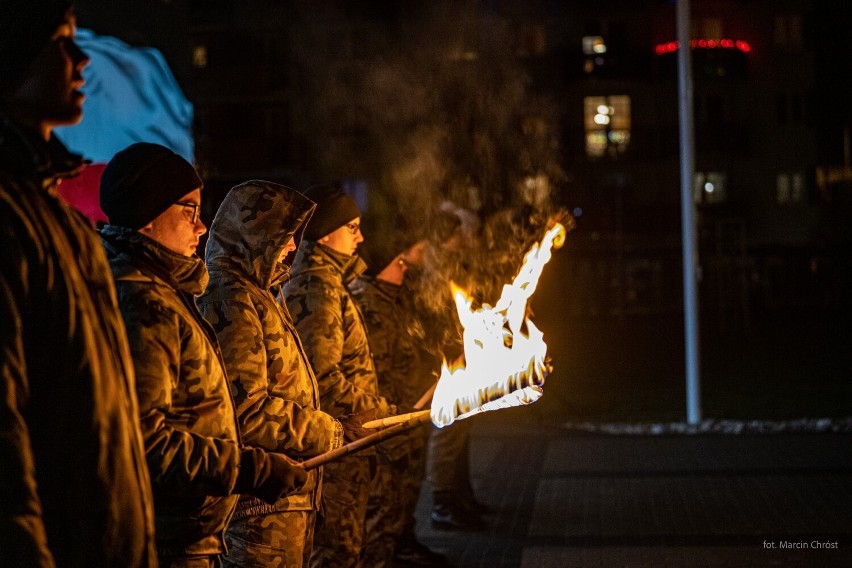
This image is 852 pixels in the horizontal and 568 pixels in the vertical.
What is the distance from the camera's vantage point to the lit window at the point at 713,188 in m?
50.7

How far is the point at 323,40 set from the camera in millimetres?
50469

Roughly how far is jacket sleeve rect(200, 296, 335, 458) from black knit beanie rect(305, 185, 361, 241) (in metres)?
1.65

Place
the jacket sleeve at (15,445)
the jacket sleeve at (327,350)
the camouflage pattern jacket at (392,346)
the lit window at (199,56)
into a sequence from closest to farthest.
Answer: the jacket sleeve at (15,445), the jacket sleeve at (327,350), the camouflage pattern jacket at (392,346), the lit window at (199,56)

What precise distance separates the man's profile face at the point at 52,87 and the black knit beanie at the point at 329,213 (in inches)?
124

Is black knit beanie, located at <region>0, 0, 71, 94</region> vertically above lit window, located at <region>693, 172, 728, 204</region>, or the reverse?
black knit beanie, located at <region>0, 0, 71, 94</region>

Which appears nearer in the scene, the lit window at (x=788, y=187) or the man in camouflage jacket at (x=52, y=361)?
the man in camouflage jacket at (x=52, y=361)

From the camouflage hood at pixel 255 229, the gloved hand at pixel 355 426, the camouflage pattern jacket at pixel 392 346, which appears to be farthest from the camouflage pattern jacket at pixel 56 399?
the camouflage pattern jacket at pixel 392 346

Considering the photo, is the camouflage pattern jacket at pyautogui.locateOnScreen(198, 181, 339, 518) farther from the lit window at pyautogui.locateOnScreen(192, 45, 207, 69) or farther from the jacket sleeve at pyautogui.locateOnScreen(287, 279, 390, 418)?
the lit window at pyautogui.locateOnScreen(192, 45, 207, 69)

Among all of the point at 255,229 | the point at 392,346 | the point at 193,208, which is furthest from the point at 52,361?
the point at 392,346

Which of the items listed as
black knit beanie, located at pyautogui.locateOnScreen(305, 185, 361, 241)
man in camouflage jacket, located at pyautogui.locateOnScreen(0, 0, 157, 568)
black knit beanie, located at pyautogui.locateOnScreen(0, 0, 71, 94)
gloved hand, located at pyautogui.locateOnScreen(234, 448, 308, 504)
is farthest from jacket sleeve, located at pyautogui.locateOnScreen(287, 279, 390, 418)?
black knit beanie, located at pyautogui.locateOnScreen(0, 0, 71, 94)

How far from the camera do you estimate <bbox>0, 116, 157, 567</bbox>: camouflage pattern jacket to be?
2.22 meters

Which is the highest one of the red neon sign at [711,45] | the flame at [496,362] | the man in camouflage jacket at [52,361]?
the red neon sign at [711,45]

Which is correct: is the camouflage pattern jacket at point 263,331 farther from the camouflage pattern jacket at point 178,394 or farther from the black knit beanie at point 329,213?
the black knit beanie at point 329,213

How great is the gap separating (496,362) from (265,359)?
898 mm
